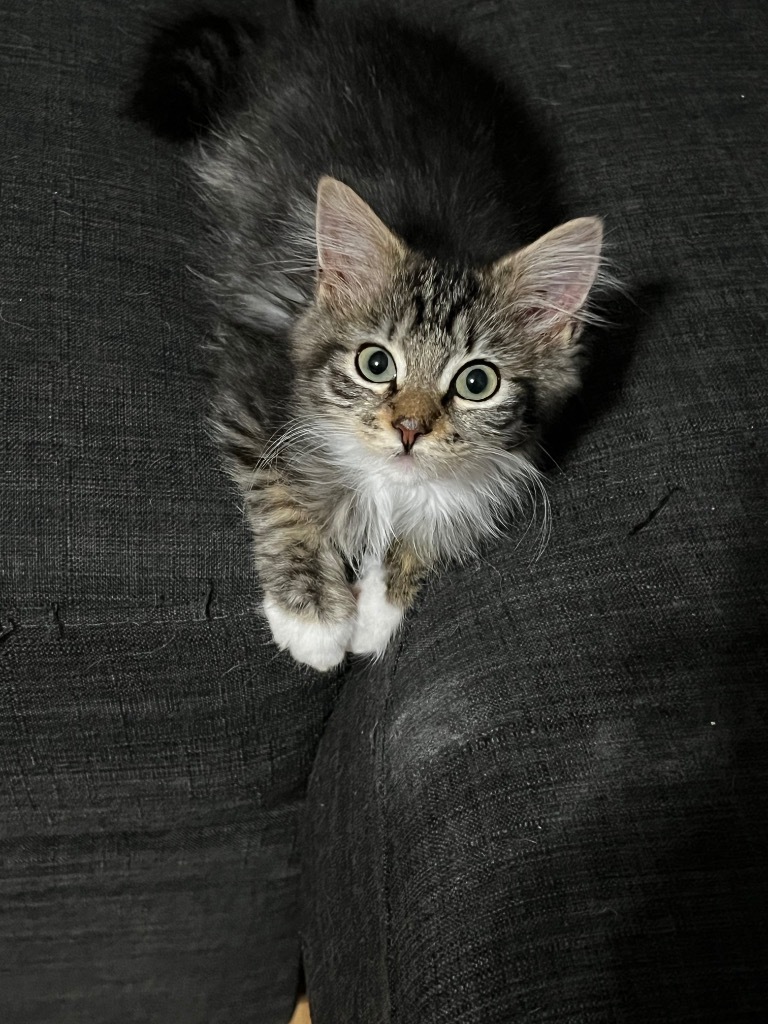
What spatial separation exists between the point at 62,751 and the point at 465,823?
460 mm

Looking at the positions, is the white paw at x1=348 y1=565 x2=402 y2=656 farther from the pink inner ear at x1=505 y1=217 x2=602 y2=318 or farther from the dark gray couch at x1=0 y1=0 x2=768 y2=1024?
the pink inner ear at x1=505 y1=217 x2=602 y2=318

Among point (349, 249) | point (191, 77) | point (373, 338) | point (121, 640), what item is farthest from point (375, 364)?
point (191, 77)

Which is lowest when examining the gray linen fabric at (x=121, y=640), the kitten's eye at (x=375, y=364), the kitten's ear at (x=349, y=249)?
the gray linen fabric at (x=121, y=640)

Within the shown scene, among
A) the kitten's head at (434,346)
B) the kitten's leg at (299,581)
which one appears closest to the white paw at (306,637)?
the kitten's leg at (299,581)

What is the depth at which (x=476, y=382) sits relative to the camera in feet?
3.22

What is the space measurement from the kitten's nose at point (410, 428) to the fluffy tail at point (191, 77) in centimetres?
66

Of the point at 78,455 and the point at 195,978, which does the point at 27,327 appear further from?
the point at 195,978

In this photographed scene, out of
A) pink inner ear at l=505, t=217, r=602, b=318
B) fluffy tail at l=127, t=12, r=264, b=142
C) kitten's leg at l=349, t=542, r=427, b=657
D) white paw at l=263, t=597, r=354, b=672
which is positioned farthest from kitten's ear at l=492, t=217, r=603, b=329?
fluffy tail at l=127, t=12, r=264, b=142

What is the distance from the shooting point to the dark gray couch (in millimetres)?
734

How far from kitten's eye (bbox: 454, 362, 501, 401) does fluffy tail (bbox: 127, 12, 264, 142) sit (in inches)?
25.1

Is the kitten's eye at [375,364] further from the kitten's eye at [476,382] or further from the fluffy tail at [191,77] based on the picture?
the fluffy tail at [191,77]

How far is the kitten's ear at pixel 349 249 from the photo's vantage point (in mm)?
944

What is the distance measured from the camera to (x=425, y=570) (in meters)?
1.06

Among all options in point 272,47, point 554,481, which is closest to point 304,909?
point 554,481
